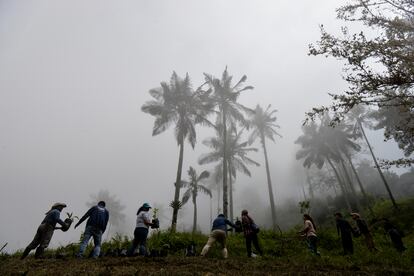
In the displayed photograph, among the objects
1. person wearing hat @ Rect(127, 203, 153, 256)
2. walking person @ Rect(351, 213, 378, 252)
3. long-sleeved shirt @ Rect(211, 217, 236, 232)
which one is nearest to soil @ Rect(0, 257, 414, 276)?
person wearing hat @ Rect(127, 203, 153, 256)

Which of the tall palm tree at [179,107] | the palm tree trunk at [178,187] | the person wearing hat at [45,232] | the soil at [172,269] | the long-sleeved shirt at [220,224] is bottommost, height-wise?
the soil at [172,269]

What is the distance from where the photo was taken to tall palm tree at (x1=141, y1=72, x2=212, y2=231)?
2606 cm

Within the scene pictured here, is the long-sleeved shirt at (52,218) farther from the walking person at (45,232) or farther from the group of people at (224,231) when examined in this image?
the group of people at (224,231)

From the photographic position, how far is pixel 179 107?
2672 cm

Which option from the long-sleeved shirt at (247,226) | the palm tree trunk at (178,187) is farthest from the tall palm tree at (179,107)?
the long-sleeved shirt at (247,226)

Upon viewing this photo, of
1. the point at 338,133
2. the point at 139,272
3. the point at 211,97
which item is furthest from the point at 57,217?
the point at 338,133

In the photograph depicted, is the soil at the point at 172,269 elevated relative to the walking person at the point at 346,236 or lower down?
lower down

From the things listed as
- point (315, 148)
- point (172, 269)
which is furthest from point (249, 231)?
point (315, 148)

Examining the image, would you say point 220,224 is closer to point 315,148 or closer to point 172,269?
Answer: point 172,269

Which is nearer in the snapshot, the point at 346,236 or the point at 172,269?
the point at 172,269

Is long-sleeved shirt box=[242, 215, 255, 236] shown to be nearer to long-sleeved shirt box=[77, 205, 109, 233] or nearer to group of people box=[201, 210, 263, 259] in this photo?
group of people box=[201, 210, 263, 259]

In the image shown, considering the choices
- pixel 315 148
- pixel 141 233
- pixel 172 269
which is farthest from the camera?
pixel 315 148

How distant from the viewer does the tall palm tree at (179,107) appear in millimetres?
26062

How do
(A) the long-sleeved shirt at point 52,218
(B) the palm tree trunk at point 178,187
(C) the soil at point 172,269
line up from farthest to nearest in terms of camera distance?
(B) the palm tree trunk at point 178,187 < (A) the long-sleeved shirt at point 52,218 < (C) the soil at point 172,269
